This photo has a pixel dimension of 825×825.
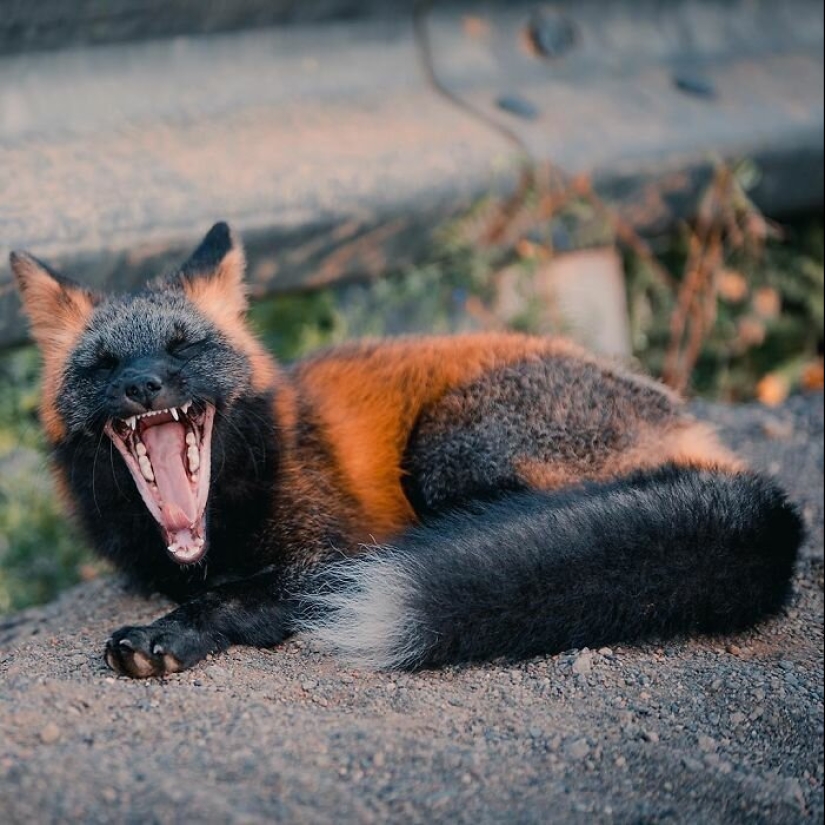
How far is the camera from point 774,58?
668 cm

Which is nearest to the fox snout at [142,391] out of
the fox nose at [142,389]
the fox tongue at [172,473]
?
the fox nose at [142,389]

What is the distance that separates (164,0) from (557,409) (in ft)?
8.11

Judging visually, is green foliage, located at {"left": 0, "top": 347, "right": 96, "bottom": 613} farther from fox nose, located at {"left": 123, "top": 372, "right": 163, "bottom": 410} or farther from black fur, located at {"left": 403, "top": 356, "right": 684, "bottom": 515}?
black fur, located at {"left": 403, "top": 356, "right": 684, "bottom": 515}

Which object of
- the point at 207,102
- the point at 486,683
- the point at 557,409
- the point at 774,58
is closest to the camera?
the point at 486,683

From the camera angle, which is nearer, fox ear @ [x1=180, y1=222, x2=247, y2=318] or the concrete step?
fox ear @ [x1=180, y1=222, x2=247, y2=318]

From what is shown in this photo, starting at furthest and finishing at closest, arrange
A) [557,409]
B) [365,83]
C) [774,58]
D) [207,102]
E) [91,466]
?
[774,58] → [365,83] → [207,102] → [557,409] → [91,466]

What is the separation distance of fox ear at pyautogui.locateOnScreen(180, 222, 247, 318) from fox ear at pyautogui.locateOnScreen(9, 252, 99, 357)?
13.9 inches

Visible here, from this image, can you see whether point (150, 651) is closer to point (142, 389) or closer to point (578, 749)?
point (142, 389)

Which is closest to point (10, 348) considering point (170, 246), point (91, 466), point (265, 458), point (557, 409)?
point (170, 246)

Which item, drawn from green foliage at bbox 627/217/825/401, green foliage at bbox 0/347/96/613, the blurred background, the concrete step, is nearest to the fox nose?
the blurred background

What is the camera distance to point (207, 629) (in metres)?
3.64

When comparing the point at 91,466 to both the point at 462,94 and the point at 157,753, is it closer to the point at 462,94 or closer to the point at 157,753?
the point at 157,753

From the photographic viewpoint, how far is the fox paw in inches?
134

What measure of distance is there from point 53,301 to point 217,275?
23.0 inches
